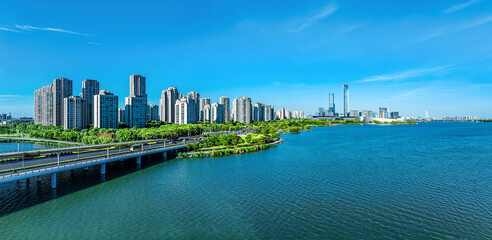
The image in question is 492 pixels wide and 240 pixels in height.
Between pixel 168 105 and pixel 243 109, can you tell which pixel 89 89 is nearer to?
pixel 168 105

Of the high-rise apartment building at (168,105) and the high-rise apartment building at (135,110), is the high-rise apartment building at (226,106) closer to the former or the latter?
the high-rise apartment building at (168,105)

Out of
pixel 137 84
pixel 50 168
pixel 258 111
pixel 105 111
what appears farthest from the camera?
pixel 258 111

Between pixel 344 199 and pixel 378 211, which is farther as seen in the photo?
pixel 344 199

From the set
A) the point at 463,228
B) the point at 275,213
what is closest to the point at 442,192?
the point at 463,228

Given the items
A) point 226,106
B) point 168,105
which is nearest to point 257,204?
point 168,105

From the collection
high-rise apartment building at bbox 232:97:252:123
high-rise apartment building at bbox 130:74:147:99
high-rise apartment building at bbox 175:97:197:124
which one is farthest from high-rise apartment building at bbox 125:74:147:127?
high-rise apartment building at bbox 232:97:252:123

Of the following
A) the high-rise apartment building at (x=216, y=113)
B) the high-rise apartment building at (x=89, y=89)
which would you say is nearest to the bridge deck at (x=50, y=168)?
the high-rise apartment building at (x=89, y=89)

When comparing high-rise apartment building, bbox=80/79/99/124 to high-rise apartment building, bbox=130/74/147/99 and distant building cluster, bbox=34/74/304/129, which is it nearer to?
distant building cluster, bbox=34/74/304/129

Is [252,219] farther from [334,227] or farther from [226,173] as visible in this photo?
[226,173]
